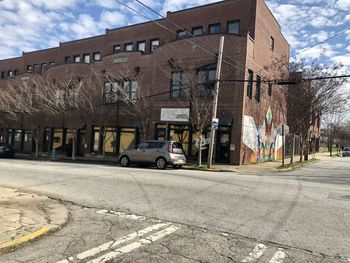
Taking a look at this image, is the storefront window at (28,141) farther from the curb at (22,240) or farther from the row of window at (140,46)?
the curb at (22,240)

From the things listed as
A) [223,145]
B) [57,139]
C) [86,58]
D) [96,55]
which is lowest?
[57,139]

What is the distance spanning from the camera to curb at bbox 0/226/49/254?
526 cm

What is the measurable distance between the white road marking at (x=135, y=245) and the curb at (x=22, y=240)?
143 centimetres

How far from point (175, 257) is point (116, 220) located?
247 cm

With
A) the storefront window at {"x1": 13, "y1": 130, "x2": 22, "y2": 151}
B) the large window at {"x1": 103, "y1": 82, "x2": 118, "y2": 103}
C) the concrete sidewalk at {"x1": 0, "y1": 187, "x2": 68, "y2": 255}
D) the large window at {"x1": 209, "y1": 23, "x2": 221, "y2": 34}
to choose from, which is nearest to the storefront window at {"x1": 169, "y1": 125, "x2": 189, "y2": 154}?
the large window at {"x1": 103, "y1": 82, "x2": 118, "y2": 103}

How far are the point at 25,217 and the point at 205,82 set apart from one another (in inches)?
681

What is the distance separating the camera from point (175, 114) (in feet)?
83.2

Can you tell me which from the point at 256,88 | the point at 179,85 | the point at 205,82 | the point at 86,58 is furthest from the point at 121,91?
the point at 86,58

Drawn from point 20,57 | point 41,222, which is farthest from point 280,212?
point 20,57

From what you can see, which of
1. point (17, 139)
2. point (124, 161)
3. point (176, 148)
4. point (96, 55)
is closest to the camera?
point (176, 148)

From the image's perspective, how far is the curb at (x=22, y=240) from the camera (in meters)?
5.26

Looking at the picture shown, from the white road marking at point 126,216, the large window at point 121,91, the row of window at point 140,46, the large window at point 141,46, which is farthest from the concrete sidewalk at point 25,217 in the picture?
the large window at point 141,46

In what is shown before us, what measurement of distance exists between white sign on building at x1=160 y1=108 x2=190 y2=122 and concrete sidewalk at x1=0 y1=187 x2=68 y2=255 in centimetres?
1594

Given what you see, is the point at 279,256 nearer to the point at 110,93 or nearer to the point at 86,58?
the point at 110,93
